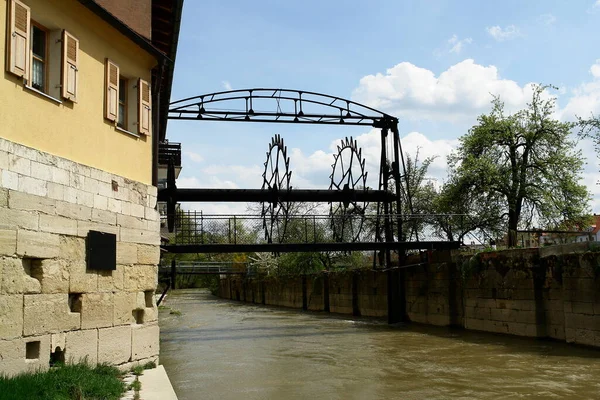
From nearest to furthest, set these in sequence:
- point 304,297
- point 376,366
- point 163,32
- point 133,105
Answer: point 133,105 < point 163,32 < point 376,366 < point 304,297

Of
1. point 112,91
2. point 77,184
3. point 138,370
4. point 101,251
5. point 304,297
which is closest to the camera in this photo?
point 77,184

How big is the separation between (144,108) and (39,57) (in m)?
2.82

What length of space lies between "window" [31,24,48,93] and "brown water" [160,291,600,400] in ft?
20.5

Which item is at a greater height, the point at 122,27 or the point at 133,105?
the point at 122,27

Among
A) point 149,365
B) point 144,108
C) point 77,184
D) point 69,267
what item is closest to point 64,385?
point 69,267

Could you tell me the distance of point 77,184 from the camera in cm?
967

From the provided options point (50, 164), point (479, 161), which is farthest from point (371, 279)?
point (50, 164)

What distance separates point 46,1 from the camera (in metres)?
9.27

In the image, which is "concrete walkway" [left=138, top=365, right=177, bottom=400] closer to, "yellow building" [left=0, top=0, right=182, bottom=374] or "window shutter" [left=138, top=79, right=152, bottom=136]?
"yellow building" [left=0, top=0, right=182, bottom=374]

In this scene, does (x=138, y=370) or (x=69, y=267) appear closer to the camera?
(x=69, y=267)

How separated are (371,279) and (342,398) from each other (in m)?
21.1

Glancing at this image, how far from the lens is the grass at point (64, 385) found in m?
6.78

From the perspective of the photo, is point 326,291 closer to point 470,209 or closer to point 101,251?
point 470,209

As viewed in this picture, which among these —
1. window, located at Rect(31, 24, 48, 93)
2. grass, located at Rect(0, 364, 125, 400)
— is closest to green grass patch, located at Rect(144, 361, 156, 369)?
grass, located at Rect(0, 364, 125, 400)
